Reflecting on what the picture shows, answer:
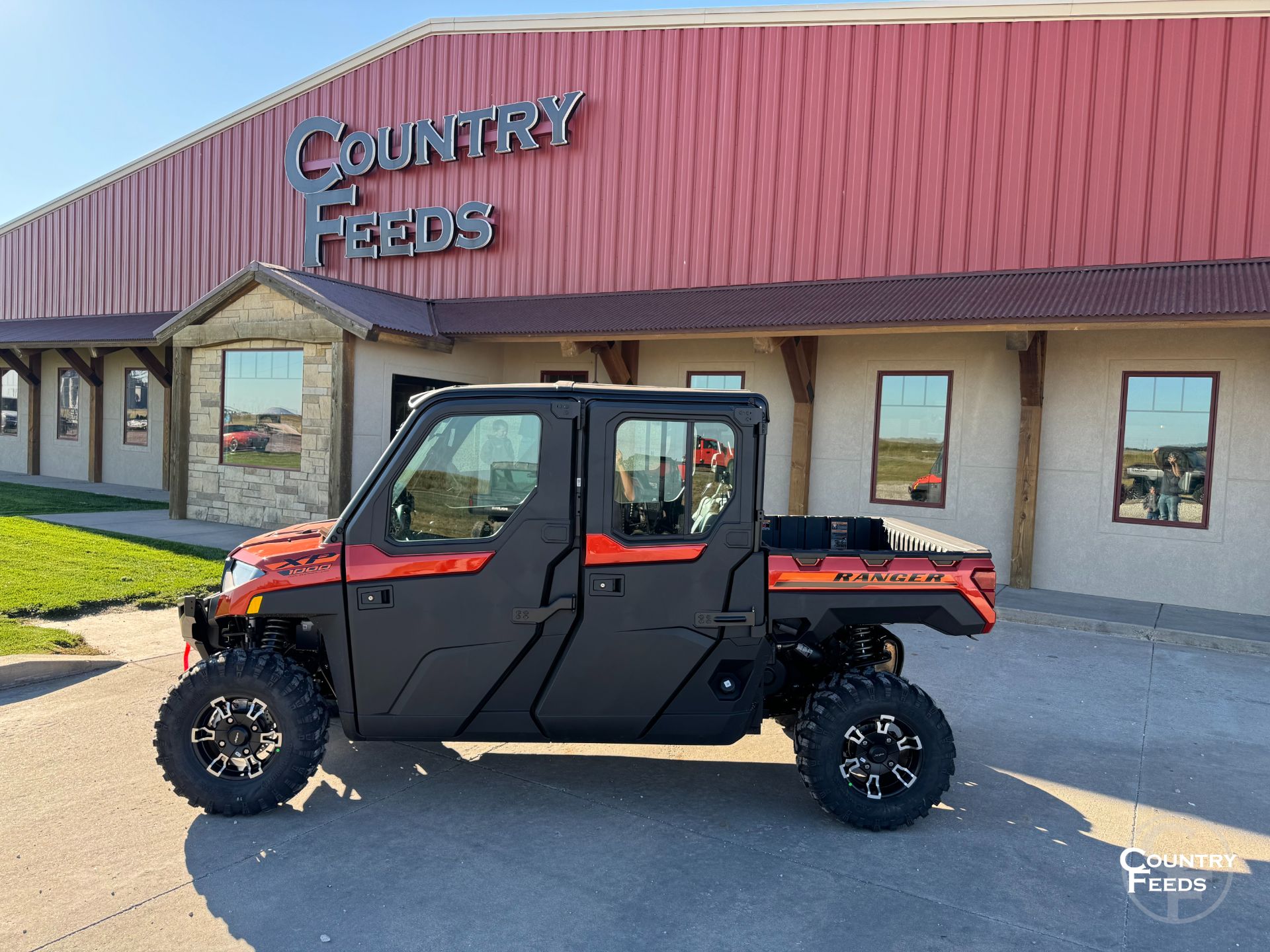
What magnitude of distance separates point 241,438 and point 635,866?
12.4 metres

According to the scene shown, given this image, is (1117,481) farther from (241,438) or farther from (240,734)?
(241,438)

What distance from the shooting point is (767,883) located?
371cm

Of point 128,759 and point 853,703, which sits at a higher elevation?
point 853,703

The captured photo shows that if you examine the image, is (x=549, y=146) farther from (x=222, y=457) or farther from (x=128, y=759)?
(x=128, y=759)

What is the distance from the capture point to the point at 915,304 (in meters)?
10.9

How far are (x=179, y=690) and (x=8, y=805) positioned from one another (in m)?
1.01

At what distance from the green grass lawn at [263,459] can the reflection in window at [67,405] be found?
390 inches

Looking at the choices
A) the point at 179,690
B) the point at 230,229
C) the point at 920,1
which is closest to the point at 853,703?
the point at 179,690

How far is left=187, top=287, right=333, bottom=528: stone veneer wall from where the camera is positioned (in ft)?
43.2

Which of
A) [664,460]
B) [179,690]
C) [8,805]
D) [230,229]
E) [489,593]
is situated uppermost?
[230,229]

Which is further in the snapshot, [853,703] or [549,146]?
[549,146]

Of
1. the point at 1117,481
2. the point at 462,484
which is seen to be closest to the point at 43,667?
the point at 462,484

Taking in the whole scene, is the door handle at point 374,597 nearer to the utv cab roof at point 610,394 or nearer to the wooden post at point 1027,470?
the utv cab roof at point 610,394

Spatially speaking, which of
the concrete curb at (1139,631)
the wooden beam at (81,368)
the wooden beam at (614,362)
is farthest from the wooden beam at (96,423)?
the concrete curb at (1139,631)
